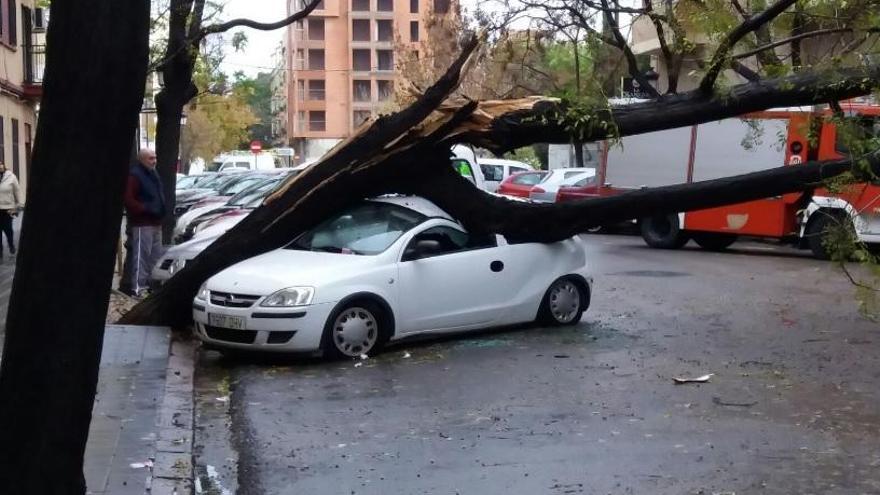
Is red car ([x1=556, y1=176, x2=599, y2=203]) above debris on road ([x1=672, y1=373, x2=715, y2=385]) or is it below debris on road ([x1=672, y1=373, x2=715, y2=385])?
above

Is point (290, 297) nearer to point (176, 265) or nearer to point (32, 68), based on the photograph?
point (176, 265)

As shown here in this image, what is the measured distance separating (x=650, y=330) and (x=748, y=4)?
148 inches

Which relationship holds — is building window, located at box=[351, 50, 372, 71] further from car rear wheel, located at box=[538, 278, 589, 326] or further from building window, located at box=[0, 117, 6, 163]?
car rear wheel, located at box=[538, 278, 589, 326]

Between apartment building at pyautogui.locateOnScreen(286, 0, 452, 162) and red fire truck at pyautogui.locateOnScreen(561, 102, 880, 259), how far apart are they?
198 ft

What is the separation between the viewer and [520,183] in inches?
1344

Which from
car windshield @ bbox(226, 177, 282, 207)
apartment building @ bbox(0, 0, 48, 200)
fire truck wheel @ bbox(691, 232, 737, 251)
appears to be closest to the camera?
car windshield @ bbox(226, 177, 282, 207)

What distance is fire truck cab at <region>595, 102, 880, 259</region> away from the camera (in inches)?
864

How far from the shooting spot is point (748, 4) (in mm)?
11898

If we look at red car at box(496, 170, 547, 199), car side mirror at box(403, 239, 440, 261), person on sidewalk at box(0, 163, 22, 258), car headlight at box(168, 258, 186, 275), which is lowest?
car headlight at box(168, 258, 186, 275)

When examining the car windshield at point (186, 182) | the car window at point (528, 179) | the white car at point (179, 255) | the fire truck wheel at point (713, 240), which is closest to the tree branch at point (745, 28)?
the white car at point (179, 255)

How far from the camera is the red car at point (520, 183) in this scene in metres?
33.2

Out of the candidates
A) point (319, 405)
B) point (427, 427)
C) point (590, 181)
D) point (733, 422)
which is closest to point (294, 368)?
point (319, 405)

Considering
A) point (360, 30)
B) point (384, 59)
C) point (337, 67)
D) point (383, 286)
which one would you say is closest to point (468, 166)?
point (383, 286)

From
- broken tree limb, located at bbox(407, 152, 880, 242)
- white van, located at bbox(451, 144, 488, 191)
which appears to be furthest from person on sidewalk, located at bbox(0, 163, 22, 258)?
broken tree limb, located at bbox(407, 152, 880, 242)
